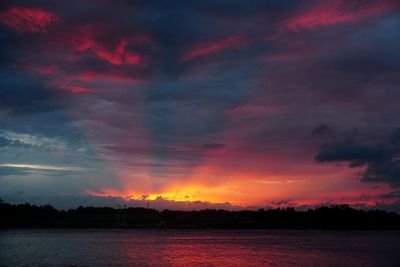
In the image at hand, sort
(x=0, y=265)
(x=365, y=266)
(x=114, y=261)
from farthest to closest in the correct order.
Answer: (x=114, y=261) < (x=365, y=266) < (x=0, y=265)

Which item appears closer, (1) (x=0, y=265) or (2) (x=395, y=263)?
(1) (x=0, y=265)

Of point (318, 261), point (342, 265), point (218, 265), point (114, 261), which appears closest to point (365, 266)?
point (342, 265)

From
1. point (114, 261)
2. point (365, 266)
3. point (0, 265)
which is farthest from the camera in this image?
point (114, 261)

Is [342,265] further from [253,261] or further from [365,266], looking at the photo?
[253,261]

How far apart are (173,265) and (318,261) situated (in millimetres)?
23276

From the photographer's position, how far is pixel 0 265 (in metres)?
65.8

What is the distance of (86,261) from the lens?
240ft

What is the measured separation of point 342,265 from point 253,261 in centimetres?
1282

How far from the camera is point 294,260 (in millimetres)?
77750

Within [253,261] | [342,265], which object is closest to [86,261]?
[253,261]

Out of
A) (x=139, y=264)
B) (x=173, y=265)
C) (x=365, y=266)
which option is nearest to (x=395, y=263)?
(x=365, y=266)

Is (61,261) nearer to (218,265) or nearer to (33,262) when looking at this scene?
(33,262)

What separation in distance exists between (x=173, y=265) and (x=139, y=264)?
15.8 ft

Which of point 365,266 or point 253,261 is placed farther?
point 253,261
